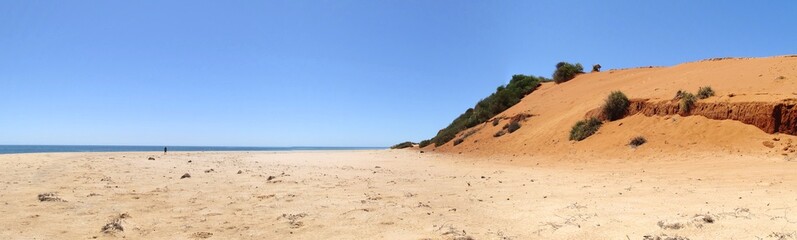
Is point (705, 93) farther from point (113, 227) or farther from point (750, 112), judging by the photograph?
point (113, 227)

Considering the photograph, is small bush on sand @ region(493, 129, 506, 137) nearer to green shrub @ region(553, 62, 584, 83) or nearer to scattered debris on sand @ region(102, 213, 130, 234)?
green shrub @ region(553, 62, 584, 83)

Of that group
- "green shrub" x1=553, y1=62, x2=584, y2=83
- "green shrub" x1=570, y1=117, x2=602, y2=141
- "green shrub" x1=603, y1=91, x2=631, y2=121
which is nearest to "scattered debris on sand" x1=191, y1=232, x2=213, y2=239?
"green shrub" x1=570, y1=117, x2=602, y2=141

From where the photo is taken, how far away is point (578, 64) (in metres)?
45.5

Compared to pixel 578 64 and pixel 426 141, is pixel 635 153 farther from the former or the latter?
pixel 578 64

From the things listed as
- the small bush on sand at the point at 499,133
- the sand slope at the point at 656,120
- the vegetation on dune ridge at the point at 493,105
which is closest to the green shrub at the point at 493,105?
the vegetation on dune ridge at the point at 493,105

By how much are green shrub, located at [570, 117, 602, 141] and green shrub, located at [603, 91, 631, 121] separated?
66 cm

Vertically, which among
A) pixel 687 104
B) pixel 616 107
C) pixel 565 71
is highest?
pixel 565 71

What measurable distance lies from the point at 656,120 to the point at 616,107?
2697 millimetres

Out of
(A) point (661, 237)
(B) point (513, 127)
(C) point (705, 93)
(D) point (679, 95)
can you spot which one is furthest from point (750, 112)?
(A) point (661, 237)

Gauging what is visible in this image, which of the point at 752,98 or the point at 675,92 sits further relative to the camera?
the point at 675,92

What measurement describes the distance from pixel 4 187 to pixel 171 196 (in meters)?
4.48

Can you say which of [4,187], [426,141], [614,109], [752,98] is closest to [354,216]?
[4,187]

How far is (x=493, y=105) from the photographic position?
3903 centimetres

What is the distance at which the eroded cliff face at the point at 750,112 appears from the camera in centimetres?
1569
